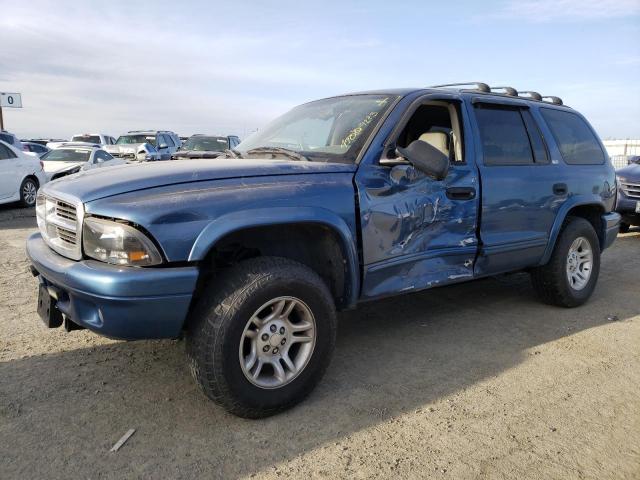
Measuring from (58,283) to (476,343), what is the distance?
2887 mm

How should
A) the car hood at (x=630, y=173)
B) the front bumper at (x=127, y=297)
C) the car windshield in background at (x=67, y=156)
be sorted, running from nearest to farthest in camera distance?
the front bumper at (x=127, y=297) < the car hood at (x=630, y=173) < the car windshield in background at (x=67, y=156)

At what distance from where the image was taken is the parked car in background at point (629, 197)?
8.91 m

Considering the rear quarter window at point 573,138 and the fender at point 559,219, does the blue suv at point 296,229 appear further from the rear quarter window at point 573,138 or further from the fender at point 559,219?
the rear quarter window at point 573,138

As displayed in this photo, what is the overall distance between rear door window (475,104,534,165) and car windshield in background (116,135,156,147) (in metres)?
16.2

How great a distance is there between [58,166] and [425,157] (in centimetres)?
1258

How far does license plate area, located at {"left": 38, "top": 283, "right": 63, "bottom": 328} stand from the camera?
2.81m

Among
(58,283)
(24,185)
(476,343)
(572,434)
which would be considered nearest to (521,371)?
(476,343)

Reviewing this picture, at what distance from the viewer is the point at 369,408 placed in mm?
2943

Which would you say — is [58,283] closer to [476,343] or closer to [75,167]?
[476,343]

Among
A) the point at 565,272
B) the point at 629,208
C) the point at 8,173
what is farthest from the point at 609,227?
the point at 8,173

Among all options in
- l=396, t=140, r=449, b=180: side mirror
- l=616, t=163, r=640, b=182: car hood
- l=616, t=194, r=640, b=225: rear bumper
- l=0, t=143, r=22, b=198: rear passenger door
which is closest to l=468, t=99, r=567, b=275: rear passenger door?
l=396, t=140, r=449, b=180: side mirror

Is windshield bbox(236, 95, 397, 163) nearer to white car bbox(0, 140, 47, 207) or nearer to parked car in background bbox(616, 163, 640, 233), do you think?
parked car in background bbox(616, 163, 640, 233)

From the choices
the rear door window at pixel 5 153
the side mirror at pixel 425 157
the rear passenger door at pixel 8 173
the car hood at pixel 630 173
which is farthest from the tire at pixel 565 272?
the rear door window at pixel 5 153

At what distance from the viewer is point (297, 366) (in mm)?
2912
